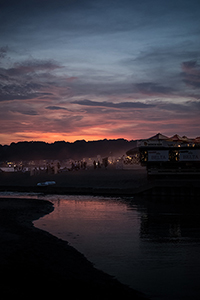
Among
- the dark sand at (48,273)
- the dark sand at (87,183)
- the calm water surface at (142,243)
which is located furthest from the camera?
the dark sand at (87,183)

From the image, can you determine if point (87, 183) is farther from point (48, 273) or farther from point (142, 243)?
point (48, 273)

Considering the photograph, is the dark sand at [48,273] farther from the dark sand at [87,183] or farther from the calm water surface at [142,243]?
the dark sand at [87,183]

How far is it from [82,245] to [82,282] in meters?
6.05

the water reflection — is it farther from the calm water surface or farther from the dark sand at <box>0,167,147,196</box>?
the dark sand at <box>0,167,147,196</box>

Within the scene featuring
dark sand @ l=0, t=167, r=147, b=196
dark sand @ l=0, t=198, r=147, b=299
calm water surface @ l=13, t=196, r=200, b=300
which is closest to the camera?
dark sand @ l=0, t=198, r=147, b=299

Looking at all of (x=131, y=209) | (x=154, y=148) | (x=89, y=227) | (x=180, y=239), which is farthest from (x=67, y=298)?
(x=154, y=148)

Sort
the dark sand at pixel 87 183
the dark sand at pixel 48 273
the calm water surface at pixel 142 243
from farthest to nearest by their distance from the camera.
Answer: the dark sand at pixel 87 183
the calm water surface at pixel 142 243
the dark sand at pixel 48 273

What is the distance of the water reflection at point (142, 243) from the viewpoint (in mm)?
10805

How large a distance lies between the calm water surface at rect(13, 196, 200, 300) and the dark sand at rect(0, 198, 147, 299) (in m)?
0.79

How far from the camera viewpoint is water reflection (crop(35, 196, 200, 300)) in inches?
425

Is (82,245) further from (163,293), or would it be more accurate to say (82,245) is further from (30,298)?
(30,298)

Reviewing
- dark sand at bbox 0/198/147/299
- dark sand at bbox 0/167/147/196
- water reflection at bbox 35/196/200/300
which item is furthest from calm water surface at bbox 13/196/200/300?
dark sand at bbox 0/167/147/196

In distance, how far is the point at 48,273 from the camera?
1055cm

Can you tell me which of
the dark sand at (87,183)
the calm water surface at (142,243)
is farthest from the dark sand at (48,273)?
the dark sand at (87,183)
